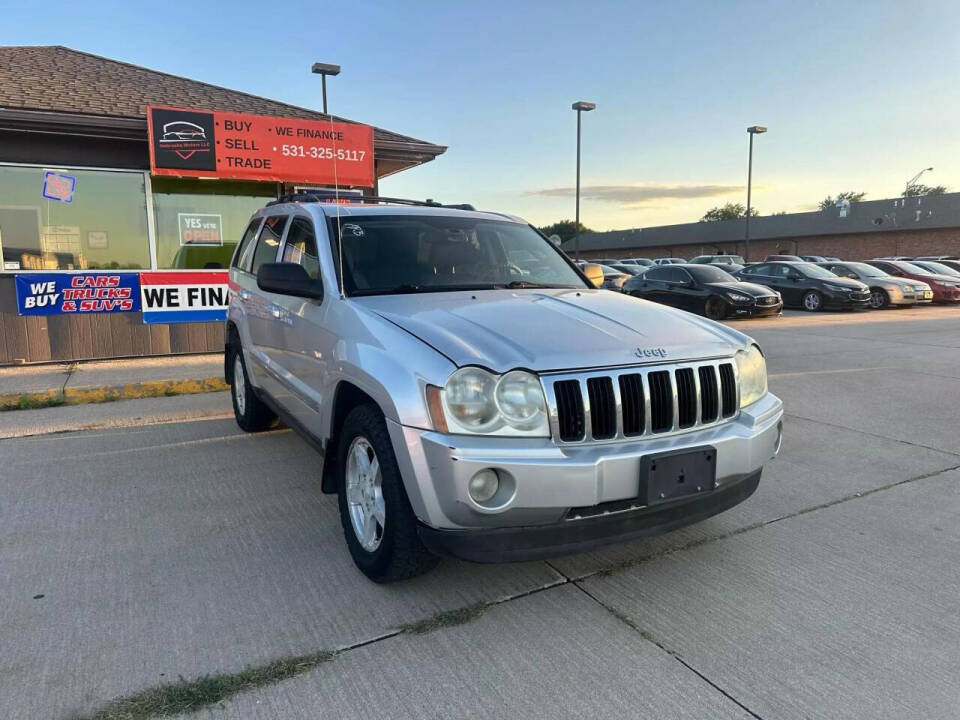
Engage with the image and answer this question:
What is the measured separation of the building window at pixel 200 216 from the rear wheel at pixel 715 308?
10.9 meters

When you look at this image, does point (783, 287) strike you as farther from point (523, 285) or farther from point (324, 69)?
point (523, 285)

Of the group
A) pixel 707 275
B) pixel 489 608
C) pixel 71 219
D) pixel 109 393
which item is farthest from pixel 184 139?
pixel 707 275

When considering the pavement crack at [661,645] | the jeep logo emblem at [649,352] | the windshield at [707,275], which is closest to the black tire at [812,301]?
the windshield at [707,275]

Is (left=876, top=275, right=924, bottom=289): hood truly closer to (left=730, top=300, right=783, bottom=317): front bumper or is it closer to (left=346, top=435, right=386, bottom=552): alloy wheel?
(left=730, top=300, right=783, bottom=317): front bumper

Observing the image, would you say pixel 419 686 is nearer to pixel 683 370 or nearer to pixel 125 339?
pixel 683 370

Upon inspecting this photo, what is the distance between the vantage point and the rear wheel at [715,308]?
53.4 feet

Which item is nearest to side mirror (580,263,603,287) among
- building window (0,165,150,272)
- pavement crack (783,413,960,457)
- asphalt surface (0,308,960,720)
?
asphalt surface (0,308,960,720)

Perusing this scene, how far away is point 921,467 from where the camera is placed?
4820 millimetres

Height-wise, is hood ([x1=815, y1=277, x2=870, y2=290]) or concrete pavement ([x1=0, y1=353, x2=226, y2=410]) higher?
hood ([x1=815, y1=277, x2=870, y2=290])

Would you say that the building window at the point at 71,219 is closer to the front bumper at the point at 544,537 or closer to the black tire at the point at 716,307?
the front bumper at the point at 544,537

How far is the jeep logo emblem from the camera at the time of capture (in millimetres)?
2830

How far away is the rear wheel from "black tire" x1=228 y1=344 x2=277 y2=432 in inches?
514

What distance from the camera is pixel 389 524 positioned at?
9.28 feet

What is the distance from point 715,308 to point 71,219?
45.0 feet
